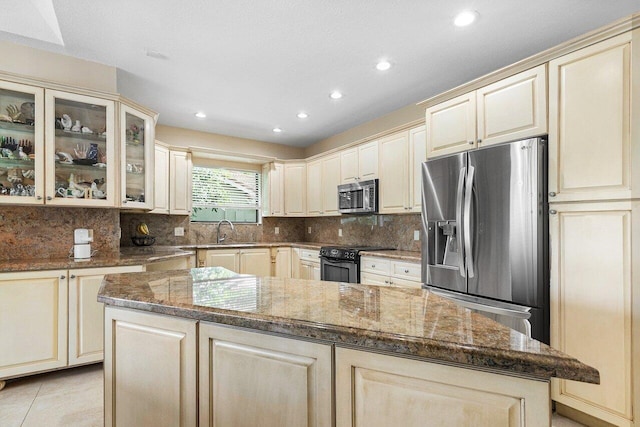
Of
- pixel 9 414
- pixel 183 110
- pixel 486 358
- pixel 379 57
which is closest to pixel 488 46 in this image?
pixel 379 57

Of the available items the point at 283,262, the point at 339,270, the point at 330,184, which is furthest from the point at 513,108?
the point at 283,262

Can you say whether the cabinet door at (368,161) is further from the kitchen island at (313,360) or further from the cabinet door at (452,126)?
the kitchen island at (313,360)

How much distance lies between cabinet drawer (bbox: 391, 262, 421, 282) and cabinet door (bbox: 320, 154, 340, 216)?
1.61 meters

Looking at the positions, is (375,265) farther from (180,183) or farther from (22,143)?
(22,143)

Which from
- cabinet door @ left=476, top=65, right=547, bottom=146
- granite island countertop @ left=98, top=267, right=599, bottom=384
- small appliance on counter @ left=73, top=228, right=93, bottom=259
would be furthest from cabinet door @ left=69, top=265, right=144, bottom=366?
cabinet door @ left=476, top=65, right=547, bottom=146

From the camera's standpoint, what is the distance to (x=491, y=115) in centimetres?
246

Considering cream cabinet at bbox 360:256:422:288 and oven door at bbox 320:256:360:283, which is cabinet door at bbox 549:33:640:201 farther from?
oven door at bbox 320:256:360:283

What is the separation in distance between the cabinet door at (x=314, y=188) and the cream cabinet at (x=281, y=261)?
0.76m

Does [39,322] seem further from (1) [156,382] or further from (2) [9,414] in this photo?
(1) [156,382]

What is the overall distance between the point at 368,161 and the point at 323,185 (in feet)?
3.48

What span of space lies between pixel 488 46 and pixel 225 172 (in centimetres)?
419

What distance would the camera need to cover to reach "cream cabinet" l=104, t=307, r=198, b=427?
3.87ft

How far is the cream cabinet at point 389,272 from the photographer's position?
10.3ft

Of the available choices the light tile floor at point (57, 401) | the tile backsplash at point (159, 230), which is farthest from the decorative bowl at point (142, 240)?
the light tile floor at point (57, 401)
